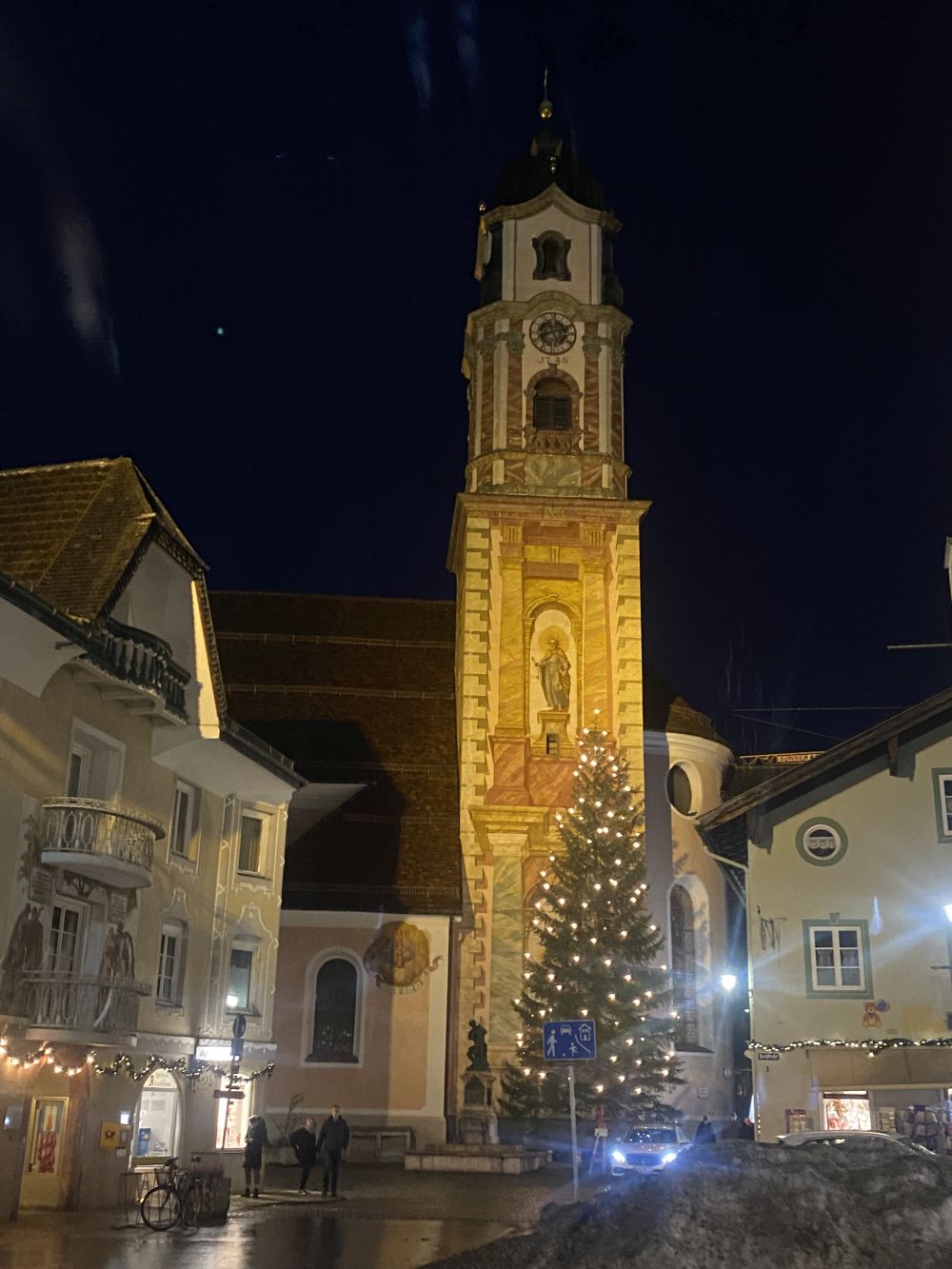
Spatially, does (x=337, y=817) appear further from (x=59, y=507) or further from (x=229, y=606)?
(x=59, y=507)

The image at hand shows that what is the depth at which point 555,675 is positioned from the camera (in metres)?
43.5

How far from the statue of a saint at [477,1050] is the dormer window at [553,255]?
24.9m

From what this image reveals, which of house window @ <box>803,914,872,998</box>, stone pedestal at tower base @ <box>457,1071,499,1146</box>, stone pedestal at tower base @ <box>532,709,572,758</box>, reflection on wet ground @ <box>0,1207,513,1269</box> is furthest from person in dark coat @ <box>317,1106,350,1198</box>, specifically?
stone pedestal at tower base @ <box>532,709,572,758</box>

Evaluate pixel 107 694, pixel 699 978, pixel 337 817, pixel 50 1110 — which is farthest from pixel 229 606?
pixel 50 1110

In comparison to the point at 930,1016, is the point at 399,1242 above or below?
below

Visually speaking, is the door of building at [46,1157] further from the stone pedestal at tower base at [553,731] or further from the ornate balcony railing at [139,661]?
the stone pedestal at tower base at [553,731]

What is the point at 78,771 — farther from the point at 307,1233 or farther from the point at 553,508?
the point at 553,508

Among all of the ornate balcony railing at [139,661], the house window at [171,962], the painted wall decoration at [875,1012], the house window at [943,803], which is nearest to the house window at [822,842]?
the house window at [943,803]

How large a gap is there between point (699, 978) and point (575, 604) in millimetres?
12140

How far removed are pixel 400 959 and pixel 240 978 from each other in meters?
9.47

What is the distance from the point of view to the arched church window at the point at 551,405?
46750mm

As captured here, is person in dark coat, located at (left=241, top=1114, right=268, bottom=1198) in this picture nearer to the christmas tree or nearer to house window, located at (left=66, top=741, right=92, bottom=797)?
house window, located at (left=66, top=741, right=92, bottom=797)

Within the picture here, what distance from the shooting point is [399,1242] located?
1848 centimetres

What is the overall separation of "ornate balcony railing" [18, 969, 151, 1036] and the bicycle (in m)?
2.72
